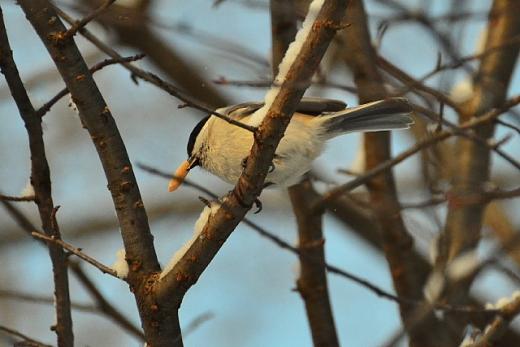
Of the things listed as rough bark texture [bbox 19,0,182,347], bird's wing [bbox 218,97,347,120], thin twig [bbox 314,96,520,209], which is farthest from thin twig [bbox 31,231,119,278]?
thin twig [bbox 314,96,520,209]

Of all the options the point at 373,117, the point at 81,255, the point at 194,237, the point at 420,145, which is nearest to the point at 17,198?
the point at 81,255

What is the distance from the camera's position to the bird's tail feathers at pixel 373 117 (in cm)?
221

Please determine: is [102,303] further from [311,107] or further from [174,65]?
[174,65]

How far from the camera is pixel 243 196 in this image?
1.73 metres

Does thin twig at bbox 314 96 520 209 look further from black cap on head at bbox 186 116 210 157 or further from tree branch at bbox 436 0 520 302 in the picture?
black cap on head at bbox 186 116 210 157

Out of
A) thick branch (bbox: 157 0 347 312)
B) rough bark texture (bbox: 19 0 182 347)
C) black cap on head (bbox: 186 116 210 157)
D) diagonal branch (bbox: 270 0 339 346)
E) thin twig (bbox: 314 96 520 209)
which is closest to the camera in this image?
thick branch (bbox: 157 0 347 312)

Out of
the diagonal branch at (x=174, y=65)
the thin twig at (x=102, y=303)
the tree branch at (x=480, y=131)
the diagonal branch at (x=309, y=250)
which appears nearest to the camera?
the thin twig at (x=102, y=303)

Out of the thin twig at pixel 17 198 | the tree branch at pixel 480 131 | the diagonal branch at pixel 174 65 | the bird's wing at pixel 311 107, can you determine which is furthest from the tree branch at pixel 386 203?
the thin twig at pixel 17 198

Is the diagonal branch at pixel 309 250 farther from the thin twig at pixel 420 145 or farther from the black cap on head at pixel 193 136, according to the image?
the black cap on head at pixel 193 136

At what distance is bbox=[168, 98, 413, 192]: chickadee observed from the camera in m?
2.22

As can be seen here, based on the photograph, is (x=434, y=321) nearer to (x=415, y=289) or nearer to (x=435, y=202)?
(x=415, y=289)

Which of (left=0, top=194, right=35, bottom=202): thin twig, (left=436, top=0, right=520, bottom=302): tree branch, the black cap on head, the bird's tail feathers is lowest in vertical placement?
(left=0, top=194, right=35, bottom=202): thin twig

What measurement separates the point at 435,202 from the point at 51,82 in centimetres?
332

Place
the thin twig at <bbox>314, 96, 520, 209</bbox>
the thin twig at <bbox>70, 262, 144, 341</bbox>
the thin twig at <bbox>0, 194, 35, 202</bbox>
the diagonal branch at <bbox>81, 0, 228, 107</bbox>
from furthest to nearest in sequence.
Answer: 1. the diagonal branch at <bbox>81, 0, 228, 107</bbox>
2. the thin twig at <bbox>70, 262, 144, 341</bbox>
3. the thin twig at <bbox>314, 96, 520, 209</bbox>
4. the thin twig at <bbox>0, 194, 35, 202</bbox>
